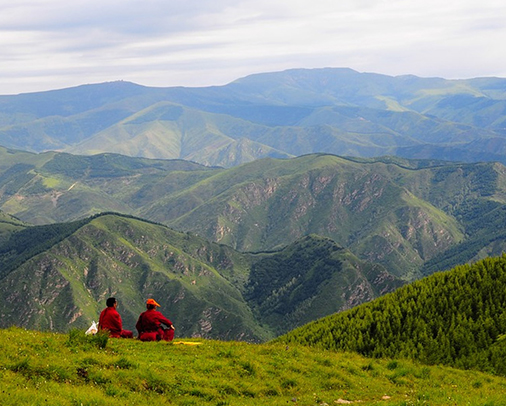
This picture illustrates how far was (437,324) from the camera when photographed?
6269cm

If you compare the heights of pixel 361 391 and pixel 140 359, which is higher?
pixel 140 359

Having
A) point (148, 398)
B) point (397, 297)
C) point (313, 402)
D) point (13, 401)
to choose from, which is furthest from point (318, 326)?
point (13, 401)

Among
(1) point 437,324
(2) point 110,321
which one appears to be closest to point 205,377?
(2) point 110,321

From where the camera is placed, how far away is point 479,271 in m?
73.1

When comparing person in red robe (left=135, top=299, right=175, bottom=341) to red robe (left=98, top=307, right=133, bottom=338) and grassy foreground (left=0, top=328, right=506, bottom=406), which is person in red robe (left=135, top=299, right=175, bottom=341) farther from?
red robe (left=98, top=307, right=133, bottom=338)

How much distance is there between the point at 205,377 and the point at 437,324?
39503 mm

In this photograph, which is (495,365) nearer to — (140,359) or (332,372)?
(332,372)

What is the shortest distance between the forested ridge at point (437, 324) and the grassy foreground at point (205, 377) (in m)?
12.1

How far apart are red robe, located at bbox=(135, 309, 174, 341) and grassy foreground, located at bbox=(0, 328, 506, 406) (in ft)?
4.76

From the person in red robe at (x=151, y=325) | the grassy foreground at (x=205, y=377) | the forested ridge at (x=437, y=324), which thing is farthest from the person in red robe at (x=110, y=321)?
the forested ridge at (x=437, y=324)

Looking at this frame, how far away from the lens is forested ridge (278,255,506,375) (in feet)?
184

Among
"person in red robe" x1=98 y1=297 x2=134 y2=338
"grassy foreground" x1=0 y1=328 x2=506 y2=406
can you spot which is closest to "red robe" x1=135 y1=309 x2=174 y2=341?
"grassy foreground" x1=0 y1=328 x2=506 y2=406

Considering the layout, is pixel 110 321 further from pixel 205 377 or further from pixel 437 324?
pixel 437 324

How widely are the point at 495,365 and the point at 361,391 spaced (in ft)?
79.9
